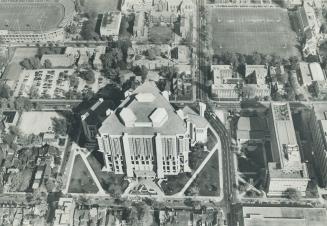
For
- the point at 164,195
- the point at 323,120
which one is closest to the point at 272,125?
the point at 323,120

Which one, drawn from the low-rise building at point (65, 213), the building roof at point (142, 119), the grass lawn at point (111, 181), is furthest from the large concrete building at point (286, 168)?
the low-rise building at point (65, 213)

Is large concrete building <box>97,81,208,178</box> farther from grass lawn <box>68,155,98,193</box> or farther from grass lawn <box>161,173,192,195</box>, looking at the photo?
grass lawn <box>68,155,98,193</box>

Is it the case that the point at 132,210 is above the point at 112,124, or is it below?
below

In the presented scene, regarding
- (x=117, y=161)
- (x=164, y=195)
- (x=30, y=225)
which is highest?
(x=117, y=161)

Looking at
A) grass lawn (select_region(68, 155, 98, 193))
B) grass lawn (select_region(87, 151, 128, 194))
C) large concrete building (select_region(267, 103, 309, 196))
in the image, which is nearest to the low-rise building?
grass lawn (select_region(68, 155, 98, 193))

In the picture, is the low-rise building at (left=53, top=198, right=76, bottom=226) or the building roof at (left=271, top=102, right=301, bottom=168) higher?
the building roof at (left=271, top=102, right=301, bottom=168)

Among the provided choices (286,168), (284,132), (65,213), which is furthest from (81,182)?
(284,132)

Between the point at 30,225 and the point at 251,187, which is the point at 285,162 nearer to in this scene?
the point at 251,187
